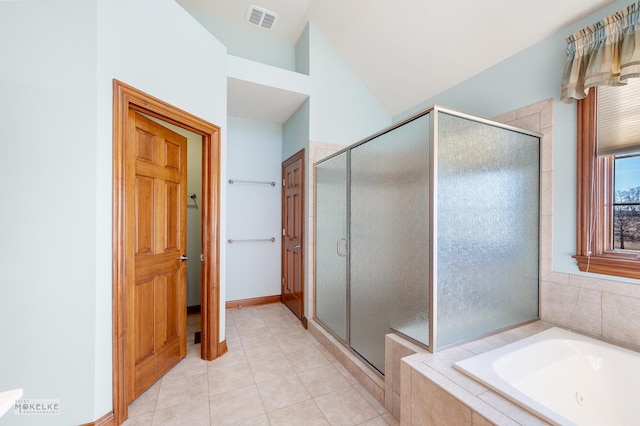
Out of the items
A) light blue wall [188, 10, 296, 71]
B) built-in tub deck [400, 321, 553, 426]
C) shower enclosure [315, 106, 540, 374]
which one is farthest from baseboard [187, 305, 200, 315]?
light blue wall [188, 10, 296, 71]

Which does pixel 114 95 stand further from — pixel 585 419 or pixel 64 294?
pixel 585 419

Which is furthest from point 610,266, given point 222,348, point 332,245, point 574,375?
point 222,348

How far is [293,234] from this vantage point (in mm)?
3355

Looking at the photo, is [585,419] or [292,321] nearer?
[585,419]

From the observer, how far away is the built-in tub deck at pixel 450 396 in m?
1.00

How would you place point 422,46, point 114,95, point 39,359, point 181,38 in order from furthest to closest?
point 422,46 < point 181,38 < point 114,95 < point 39,359

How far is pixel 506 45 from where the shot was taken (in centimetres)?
199

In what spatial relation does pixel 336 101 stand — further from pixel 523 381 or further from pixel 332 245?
pixel 523 381

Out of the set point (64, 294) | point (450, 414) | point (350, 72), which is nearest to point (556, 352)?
point (450, 414)

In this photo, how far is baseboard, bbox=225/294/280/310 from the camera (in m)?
3.46

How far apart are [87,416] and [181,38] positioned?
2429 millimetres

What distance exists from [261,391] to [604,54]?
302 cm

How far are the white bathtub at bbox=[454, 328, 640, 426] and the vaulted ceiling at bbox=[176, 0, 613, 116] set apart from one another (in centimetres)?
204

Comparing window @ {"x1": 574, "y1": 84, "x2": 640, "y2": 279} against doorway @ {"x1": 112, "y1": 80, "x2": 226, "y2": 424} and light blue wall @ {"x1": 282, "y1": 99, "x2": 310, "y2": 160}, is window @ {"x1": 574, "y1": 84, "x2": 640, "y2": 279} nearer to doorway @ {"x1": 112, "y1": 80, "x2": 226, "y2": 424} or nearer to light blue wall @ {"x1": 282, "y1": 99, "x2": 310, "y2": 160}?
light blue wall @ {"x1": 282, "y1": 99, "x2": 310, "y2": 160}
